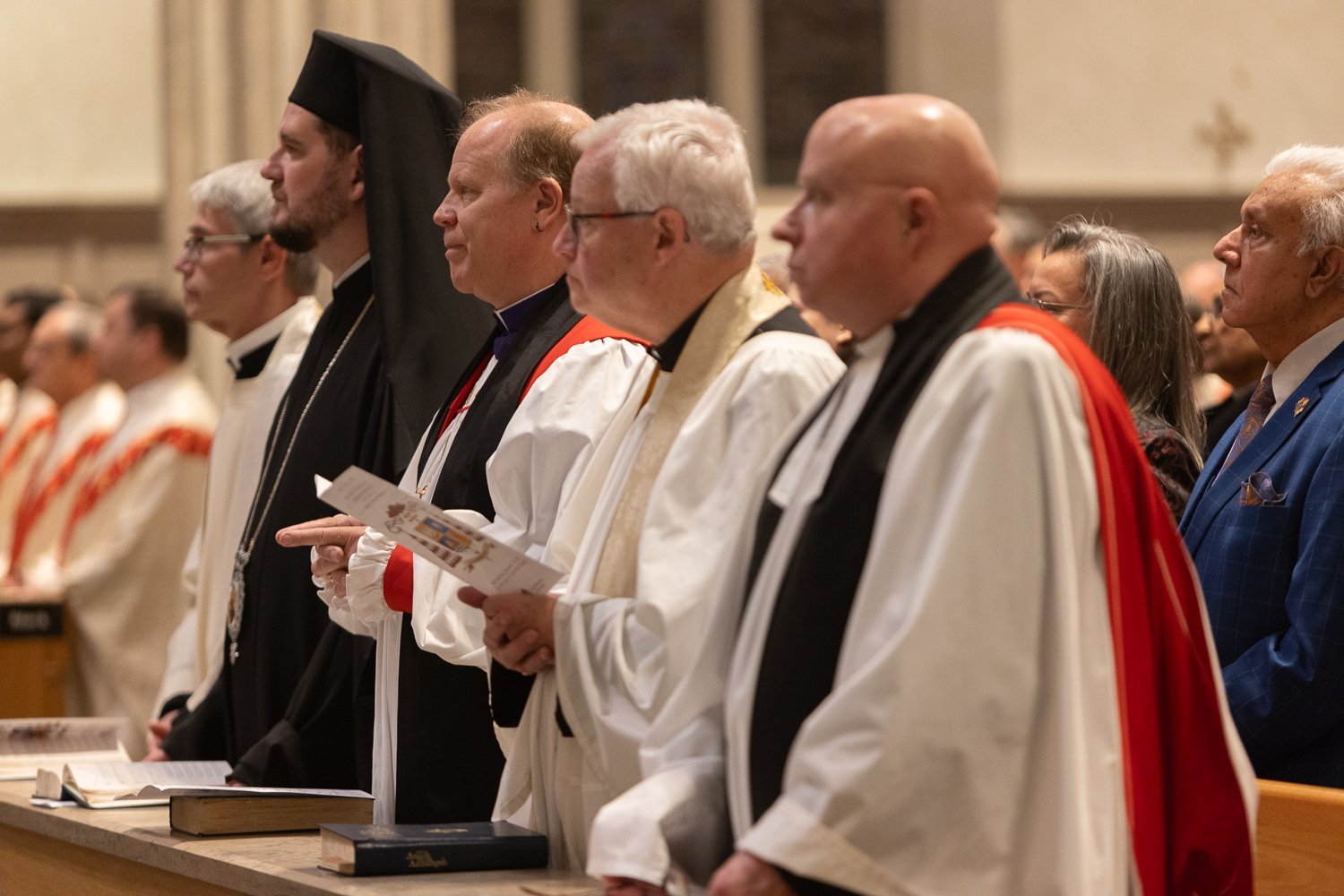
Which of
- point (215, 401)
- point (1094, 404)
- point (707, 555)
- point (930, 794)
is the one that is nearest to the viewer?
point (930, 794)

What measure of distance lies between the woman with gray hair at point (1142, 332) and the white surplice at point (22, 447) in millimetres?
6332

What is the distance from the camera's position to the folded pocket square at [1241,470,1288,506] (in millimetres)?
3625

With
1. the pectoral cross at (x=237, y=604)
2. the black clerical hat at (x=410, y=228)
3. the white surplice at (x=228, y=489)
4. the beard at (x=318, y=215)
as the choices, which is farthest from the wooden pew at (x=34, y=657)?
the black clerical hat at (x=410, y=228)

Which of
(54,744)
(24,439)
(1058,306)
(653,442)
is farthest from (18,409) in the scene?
(653,442)

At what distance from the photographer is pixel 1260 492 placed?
3650mm

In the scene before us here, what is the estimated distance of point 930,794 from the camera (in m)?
2.31

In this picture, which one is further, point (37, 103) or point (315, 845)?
point (37, 103)

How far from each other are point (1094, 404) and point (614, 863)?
89 cm

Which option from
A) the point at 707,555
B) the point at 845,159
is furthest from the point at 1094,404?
the point at 707,555

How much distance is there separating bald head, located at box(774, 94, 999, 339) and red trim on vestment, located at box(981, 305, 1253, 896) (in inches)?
4.9

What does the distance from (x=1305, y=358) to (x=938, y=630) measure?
1825mm

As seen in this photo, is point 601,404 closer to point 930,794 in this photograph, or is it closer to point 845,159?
point 845,159

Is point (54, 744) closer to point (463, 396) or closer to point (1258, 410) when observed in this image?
point (463, 396)

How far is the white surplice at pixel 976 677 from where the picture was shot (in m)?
2.30
